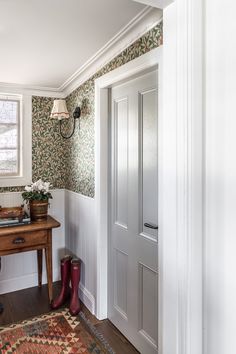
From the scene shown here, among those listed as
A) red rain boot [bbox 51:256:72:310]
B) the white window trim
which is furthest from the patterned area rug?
the white window trim

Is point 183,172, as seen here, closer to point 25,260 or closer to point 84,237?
point 84,237

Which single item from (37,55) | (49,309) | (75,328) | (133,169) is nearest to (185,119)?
(133,169)

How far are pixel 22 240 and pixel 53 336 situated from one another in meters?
0.85

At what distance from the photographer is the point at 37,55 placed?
2.24 m

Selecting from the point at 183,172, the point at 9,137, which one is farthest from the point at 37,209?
the point at 183,172

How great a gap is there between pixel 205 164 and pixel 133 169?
3.33 ft

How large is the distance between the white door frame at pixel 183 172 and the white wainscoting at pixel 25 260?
238 centimetres

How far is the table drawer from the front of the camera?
249cm

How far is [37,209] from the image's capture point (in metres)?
2.86

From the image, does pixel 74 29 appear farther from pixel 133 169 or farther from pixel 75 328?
pixel 75 328

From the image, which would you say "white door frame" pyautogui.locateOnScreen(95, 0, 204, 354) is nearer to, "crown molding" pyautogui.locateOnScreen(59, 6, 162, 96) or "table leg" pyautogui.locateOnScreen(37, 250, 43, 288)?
"crown molding" pyautogui.locateOnScreen(59, 6, 162, 96)

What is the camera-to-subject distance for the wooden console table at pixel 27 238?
2492mm

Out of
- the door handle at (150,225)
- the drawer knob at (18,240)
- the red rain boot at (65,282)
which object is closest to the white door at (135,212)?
the door handle at (150,225)

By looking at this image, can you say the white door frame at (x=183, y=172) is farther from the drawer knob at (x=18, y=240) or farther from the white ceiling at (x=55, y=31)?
the drawer knob at (x=18, y=240)
